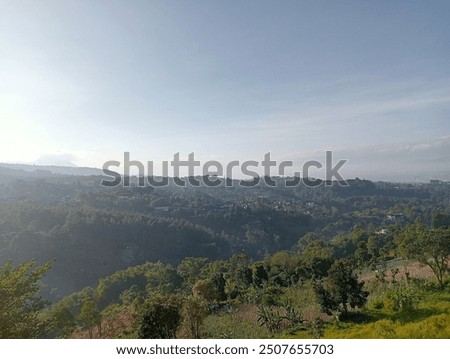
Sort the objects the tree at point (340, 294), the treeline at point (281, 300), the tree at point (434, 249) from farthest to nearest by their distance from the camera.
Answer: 1. the tree at point (434, 249)
2. the tree at point (340, 294)
3. the treeline at point (281, 300)

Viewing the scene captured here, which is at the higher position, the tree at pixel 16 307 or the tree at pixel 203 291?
the tree at pixel 16 307

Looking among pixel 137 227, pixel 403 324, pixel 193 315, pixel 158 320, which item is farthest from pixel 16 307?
pixel 137 227

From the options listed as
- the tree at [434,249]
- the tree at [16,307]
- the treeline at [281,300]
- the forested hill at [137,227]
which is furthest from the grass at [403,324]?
the forested hill at [137,227]

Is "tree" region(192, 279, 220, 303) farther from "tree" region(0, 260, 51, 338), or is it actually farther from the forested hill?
the forested hill

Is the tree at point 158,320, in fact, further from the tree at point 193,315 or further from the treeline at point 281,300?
the tree at point 193,315

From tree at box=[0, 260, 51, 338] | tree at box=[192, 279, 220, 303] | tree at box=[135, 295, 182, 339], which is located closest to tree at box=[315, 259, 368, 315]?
tree at box=[192, 279, 220, 303]
